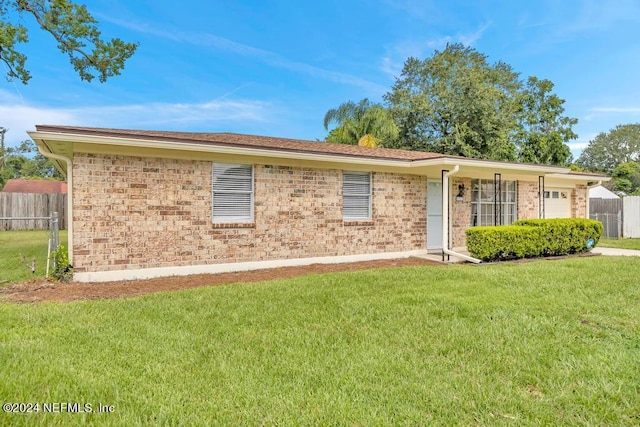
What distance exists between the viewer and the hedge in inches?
391

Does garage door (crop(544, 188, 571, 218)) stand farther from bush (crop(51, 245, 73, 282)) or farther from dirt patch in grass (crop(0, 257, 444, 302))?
bush (crop(51, 245, 73, 282))

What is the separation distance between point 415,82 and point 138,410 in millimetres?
31580

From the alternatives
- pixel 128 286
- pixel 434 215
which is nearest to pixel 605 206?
pixel 434 215

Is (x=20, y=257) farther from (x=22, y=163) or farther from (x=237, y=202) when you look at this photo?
(x=22, y=163)

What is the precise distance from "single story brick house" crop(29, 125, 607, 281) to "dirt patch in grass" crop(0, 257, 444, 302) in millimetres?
415

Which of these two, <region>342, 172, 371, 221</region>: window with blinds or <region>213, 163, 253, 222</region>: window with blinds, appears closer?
<region>213, 163, 253, 222</region>: window with blinds

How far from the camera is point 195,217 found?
8.42 metres

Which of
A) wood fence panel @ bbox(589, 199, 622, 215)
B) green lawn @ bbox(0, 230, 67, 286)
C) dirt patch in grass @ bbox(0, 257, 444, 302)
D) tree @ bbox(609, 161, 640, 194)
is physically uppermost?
tree @ bbox(609, 161, 640, 194)

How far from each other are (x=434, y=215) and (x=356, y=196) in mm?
3075

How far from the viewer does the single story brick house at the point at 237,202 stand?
295 inches

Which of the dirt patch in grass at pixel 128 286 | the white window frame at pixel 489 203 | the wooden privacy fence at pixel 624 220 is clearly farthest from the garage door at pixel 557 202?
the dirt patch in grass at pixel 128 286

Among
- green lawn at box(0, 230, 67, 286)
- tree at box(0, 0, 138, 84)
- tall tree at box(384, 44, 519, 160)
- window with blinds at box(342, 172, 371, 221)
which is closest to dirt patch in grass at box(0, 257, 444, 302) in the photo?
green lawn at box(0, 230, 67, 286)

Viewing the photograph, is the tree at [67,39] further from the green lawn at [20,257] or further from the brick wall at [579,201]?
the brick wall at [579,201]

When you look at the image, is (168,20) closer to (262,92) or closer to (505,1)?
(262,92)
